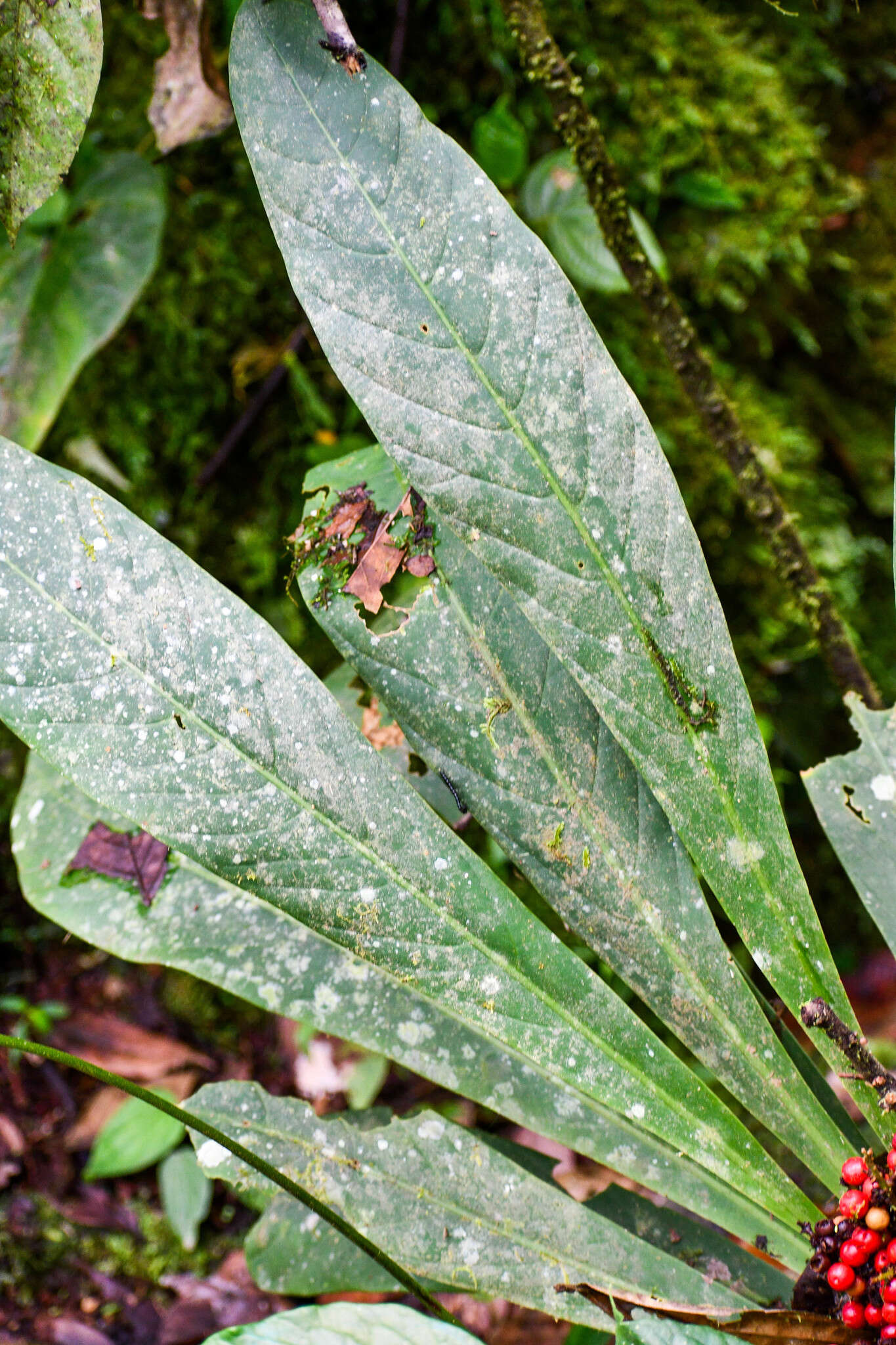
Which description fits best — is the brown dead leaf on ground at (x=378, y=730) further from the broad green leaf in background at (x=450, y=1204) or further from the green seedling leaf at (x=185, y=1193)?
the green seedling leaf at (x=185, y=1193)

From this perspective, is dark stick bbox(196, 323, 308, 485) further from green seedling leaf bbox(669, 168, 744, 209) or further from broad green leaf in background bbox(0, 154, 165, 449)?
green seedling leaf bbox(669, 168, 744, 209)

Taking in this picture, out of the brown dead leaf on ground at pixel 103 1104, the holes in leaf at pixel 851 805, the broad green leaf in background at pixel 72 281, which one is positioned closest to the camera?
the holes in leaf at pixel 851 805

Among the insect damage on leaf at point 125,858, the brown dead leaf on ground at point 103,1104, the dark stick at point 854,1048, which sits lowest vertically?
the brown dead leaf on ground at point 103,1104

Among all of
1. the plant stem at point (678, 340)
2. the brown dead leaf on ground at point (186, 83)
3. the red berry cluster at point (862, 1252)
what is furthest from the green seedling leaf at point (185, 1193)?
the brown dead leaf on ground at point (186, 83)

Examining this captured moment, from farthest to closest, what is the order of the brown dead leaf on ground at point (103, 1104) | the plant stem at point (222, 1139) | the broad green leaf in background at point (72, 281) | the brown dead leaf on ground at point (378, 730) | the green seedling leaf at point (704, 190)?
the brown dead leaf on ground at point (103, 1104) < the green seedling leaf at point (704, 190) < the broad green leaf in background at point (72, 281) < the brown dead leaf on ground at point (378, 730) < the plant stem at point (222, 1139)

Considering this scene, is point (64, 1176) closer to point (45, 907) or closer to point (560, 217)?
point (45, 907)

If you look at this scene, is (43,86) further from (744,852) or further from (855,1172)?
(855,1172)

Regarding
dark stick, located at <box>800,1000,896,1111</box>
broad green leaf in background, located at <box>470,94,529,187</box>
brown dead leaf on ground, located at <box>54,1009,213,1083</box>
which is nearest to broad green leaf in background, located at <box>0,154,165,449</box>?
broad green leaf in background, located at <box>470,94,529,187</box>

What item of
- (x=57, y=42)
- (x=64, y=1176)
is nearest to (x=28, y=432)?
(x=57, y=42)

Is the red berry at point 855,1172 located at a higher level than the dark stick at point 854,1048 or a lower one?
lower
